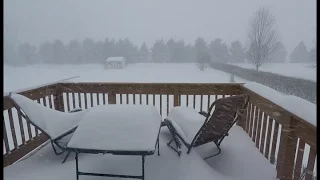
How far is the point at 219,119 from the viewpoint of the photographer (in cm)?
246

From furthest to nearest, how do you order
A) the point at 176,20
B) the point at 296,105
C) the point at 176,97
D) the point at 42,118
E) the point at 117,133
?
1. the point at 176,20
2. the point at 176,97
3. the point at 42,118
4. the point at 117,133
5. the point at 296,105

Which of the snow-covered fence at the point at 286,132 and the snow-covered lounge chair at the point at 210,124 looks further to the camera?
the snow-covered lounge chair at the point at 210,124

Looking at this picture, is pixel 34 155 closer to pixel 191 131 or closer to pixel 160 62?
pixel 191 131

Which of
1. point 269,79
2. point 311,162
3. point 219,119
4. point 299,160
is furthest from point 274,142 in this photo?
point 269,79

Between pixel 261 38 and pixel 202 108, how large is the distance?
7.85 meters

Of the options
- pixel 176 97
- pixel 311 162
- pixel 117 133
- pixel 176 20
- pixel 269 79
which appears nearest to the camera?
pixel 311 162

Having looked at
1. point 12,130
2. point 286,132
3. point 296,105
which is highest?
point 296,105

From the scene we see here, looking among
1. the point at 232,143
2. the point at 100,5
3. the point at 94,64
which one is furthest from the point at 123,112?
the point at 94,64

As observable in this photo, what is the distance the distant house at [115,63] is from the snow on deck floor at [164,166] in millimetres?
5679

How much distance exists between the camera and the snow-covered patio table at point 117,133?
6.37ft

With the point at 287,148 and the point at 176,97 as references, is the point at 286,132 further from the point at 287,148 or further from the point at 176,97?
the point at 176,97

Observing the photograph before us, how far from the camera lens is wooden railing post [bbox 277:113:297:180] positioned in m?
1.92

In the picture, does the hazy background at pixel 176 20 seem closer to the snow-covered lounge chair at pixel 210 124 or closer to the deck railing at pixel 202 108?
the deck railing at pixel 202 108

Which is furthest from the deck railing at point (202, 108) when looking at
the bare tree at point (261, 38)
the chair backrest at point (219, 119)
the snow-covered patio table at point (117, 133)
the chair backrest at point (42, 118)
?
the bare tree at point (261, 38)
